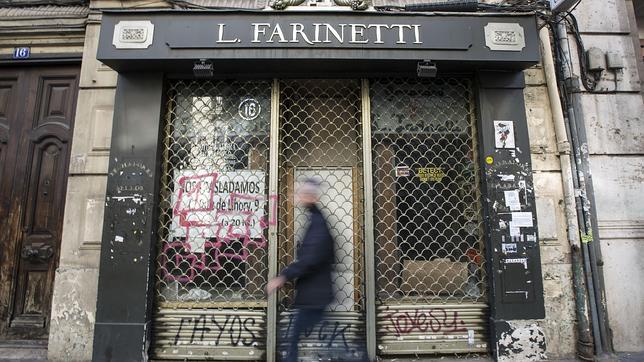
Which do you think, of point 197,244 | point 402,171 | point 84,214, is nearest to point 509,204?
point 402,171

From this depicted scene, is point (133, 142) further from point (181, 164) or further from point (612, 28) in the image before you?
point (612, 28)

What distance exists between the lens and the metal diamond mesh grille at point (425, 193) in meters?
4.47

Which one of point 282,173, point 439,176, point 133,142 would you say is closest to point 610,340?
point 439,176

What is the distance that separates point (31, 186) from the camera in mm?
4793

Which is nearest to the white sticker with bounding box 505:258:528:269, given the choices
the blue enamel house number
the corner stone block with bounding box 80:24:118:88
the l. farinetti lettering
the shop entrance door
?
the shop entrance door

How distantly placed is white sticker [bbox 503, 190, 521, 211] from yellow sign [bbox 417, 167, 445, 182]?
76 cm

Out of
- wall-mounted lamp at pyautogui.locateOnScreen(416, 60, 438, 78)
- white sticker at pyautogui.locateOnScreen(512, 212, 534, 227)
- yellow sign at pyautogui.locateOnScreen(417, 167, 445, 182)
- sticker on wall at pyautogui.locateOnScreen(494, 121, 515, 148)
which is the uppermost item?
wall-mounted lamp at pyautogui.locateOnScreen(416, 60, 438, 78)

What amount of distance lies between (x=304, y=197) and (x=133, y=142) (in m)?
2.49

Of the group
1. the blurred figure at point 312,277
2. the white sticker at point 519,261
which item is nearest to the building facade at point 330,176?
the white sticker at point 519,261

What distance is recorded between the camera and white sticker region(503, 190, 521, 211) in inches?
171

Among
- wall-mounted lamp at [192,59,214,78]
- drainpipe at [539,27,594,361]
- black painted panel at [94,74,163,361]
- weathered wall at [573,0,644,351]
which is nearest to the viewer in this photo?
black painted panel at [94,74,163,361]

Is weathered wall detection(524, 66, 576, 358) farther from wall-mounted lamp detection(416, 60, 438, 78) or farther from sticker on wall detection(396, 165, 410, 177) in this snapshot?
sticker on wall detection(396, 165, 410, 177)

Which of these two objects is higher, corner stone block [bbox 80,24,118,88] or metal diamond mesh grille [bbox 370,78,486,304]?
corner stone block [bbox 80,24,118,88]

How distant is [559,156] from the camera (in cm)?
454
